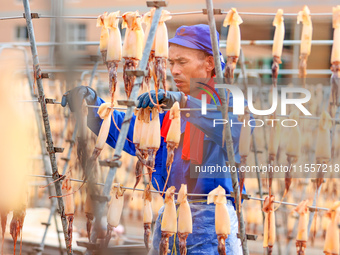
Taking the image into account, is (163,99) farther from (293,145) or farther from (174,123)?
(293,145)

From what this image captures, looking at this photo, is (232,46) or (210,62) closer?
(232,46)

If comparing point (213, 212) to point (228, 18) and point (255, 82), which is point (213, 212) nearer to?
point (228, 18)

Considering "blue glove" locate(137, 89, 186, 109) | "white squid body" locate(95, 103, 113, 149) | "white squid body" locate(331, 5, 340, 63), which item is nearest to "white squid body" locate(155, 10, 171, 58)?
"blue glove" locate(137, 89, 186, 109)

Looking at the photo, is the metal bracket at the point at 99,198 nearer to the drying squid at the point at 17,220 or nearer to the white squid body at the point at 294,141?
the white squid body at the point at 294,141

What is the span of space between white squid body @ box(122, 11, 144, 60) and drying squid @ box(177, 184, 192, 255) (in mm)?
647

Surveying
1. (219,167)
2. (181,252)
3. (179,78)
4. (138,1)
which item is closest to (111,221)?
(181,252)

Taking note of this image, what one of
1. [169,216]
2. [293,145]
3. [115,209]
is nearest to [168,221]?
[169,216]

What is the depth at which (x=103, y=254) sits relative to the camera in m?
2.04

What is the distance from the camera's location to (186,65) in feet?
8.55

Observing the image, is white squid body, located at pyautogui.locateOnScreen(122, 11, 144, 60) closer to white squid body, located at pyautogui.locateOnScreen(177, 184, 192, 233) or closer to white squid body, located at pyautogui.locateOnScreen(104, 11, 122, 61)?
white squid body, located at pyautogui.locateOnScreen(104, 11, 122, 61)

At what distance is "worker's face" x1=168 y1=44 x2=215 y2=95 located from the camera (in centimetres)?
259

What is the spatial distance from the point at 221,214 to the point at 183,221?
0.57 feet

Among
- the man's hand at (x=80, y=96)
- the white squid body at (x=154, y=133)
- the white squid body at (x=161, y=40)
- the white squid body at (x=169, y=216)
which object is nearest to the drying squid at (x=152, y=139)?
the white squid body at (x=154, y=133)

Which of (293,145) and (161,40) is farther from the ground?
(161,40)
